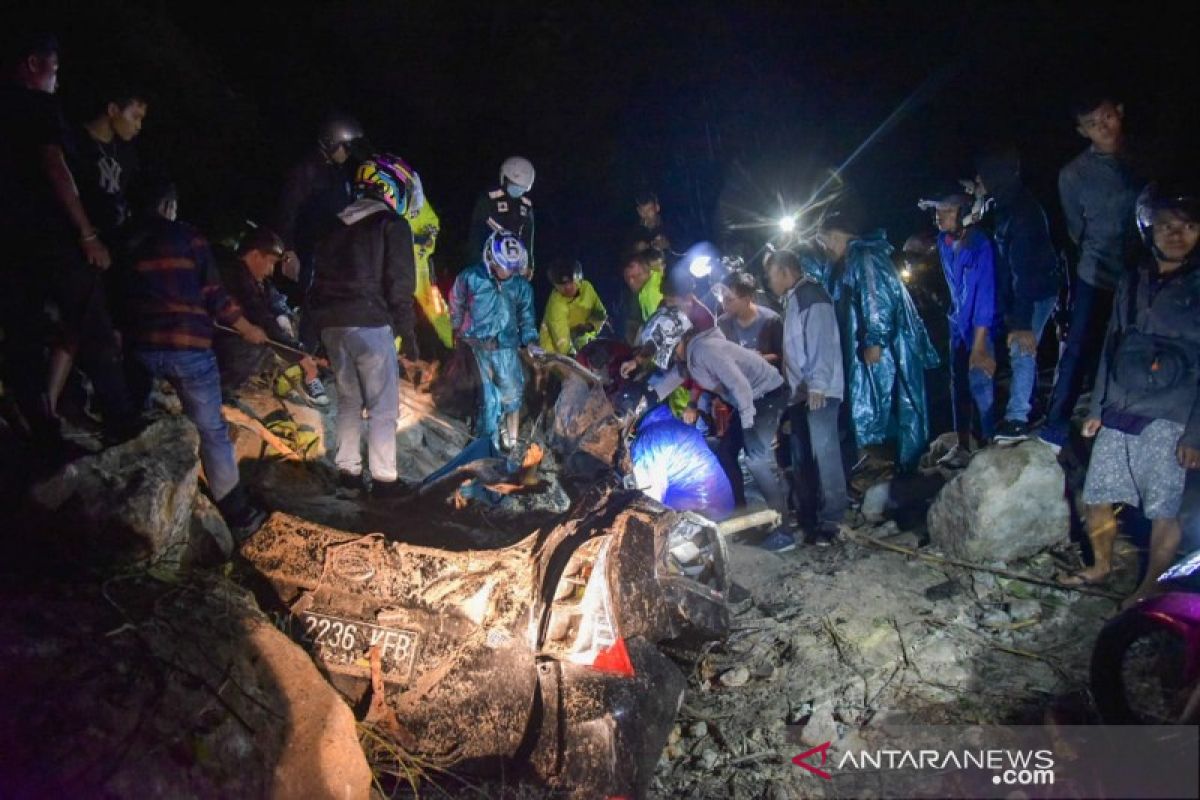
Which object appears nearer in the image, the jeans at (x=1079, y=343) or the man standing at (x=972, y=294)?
the jeans at (x=1079, y=343)

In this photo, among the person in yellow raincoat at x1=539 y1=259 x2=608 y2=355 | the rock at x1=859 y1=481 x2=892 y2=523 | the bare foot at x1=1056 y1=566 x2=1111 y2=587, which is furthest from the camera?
the person in yellow raincoat at x1=539 y1=259 x2=608 y2=355

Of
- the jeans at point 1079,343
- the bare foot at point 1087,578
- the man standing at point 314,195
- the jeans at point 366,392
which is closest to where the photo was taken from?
the bare foot at point 1087,578

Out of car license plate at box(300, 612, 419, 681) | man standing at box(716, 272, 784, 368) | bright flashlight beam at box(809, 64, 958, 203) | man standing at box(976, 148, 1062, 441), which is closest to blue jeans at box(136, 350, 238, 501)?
car license plate at box(300, 612, 419, 681)

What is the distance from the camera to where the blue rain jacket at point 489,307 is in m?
6.16

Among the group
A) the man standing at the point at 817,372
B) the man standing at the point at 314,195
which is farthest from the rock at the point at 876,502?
the man standing at the point at 314,195

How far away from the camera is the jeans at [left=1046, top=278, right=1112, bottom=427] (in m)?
4.31

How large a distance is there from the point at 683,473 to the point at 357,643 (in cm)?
273

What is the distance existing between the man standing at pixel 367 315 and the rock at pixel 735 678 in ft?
8.91

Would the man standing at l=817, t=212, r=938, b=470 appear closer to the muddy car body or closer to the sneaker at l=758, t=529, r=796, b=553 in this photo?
the sneaker at l=758, t=529, r=796, b=553

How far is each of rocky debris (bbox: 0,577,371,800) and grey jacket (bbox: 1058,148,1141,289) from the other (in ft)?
17.2

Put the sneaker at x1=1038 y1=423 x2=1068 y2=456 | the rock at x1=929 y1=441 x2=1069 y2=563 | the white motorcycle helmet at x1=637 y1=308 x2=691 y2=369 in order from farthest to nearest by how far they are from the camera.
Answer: the white motorcycle helmet at x1=637 y1=308 x2=691 y2=369 → the sneaker at x1=1038 y1=423 x2=1068 y2=456 → the rock at x1=929 y1=441 x2=1069 y2=563

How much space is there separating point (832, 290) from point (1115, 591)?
2919 millimetres

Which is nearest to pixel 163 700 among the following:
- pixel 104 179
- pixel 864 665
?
pixel 864 665

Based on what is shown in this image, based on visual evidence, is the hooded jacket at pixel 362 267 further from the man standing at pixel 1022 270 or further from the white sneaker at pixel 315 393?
A: the man standing at pixel 1022 270
